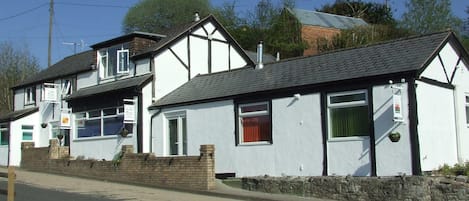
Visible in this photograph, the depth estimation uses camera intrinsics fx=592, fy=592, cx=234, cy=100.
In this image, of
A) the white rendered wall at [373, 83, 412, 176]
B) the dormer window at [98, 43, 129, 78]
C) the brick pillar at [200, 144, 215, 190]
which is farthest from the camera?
the dormer window at [98, 43, 129, 78]

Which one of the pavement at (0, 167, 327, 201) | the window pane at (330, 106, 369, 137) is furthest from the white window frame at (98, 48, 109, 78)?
the window pane at (330, 106, 369, 137)

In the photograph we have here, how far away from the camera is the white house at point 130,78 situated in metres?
25.2

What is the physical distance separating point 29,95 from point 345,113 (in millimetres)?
23638

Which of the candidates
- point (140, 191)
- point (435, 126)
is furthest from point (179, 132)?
point (435, 126)

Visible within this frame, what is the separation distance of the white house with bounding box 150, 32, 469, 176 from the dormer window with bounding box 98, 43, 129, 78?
5825 mm

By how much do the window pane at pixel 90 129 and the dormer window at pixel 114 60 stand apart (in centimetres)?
239

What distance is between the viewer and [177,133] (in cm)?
2373

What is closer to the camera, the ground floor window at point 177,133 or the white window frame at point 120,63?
the ground floor window at point 177,133

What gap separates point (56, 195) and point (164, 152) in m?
7.41

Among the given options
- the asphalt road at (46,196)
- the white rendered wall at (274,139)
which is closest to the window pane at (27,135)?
the white rendered wall at (274,139)

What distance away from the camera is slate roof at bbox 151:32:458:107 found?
1745 cm

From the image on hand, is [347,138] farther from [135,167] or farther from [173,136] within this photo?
[173,136]

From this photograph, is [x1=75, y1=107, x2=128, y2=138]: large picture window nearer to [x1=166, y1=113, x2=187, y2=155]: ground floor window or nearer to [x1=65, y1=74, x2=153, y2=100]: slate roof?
[x1=65, y1=74, x2=153, y2=100]: slate roof

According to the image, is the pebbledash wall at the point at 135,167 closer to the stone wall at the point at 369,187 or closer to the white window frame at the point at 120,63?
the stone wall at the point at 369,187
